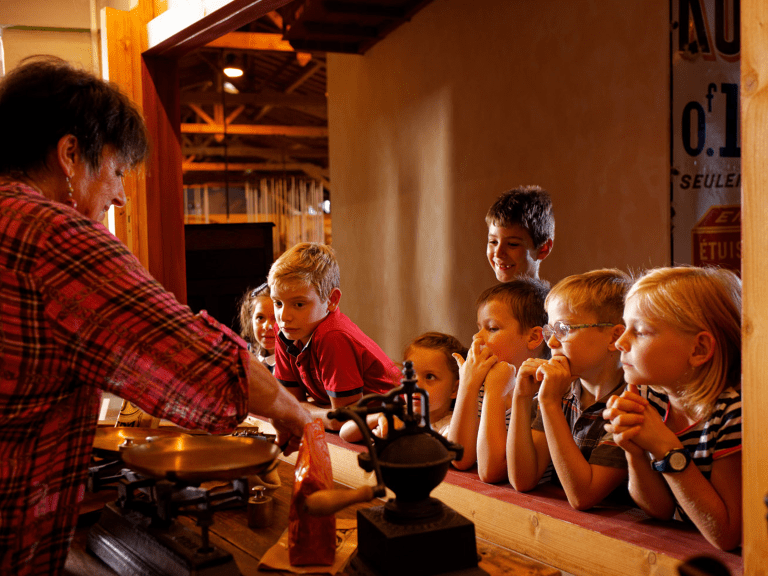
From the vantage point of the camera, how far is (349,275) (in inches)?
339

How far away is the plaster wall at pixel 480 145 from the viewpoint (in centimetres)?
451

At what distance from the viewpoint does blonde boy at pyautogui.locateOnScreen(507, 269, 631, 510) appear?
64.9 inches

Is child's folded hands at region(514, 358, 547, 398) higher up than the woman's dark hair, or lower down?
lower down

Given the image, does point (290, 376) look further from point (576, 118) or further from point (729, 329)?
point (576, 118)

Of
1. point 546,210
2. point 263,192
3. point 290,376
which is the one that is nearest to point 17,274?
point 290,376

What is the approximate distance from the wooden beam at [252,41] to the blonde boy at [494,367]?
619cm

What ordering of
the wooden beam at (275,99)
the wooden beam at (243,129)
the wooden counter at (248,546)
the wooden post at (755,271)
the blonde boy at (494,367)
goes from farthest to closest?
the wooden beam at (243,129) < the wooden beam at (275,99) < the blonde boy at (494,367) < the wooden counter at (248,546) < the wooden post at (755,271)

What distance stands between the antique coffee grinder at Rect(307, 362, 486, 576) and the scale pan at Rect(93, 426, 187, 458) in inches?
31.6

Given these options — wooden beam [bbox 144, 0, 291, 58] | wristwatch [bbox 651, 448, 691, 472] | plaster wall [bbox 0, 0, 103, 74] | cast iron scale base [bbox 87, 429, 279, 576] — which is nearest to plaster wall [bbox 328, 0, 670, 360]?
wooden beam [bbox 144, 0, 291, 58]

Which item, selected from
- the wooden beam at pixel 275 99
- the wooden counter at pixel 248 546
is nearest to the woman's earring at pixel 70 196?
the wooden counter at pixel 248 546

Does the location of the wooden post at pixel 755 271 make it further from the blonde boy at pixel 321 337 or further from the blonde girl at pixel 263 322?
the blonde girl at pixel 263 322

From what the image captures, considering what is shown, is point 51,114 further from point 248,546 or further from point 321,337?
point 321,337

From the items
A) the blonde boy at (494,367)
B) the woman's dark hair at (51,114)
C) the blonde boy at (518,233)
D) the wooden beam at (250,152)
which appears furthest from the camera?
the wooden beam at (250,152)

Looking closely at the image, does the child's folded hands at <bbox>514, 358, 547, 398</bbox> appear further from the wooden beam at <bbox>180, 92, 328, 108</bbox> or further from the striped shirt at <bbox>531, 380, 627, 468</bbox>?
the wooden beam at <bbox>180, 92, 328, 108</bbox>
